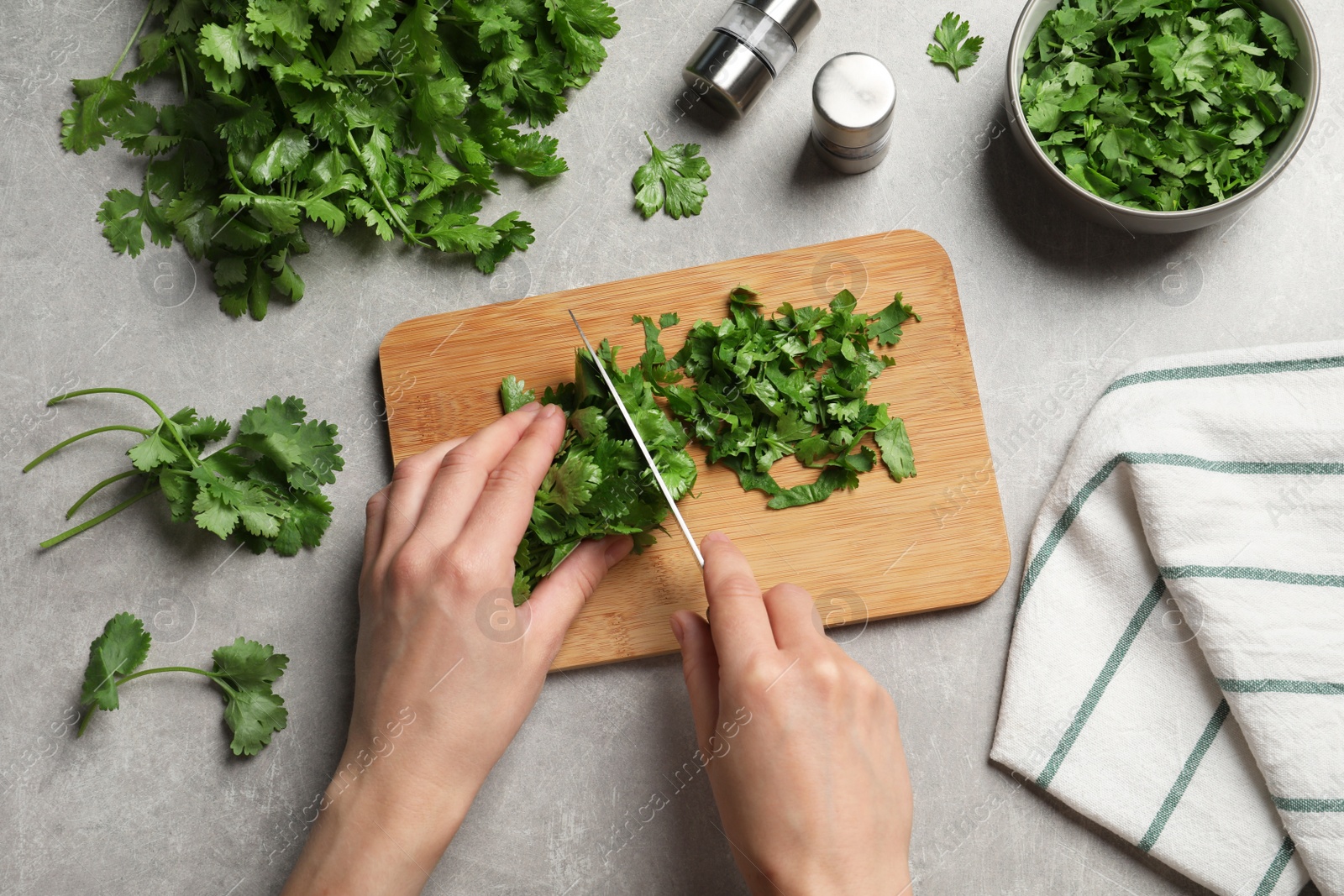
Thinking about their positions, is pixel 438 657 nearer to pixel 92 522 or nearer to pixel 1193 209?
pixel 92 522

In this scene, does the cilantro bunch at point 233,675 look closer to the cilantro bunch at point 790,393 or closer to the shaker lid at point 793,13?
the cilantro bunch at point 790,393

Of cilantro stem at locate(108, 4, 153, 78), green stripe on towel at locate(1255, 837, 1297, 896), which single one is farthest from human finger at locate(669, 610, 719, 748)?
cilantro stem at locate(108, 4, 153, 78)

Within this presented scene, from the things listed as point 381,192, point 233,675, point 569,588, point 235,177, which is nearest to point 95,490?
point 233,675

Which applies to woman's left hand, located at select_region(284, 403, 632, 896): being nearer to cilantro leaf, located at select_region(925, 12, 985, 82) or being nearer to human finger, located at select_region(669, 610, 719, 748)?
human finger, located at select_region(669, 610, 719, 748)

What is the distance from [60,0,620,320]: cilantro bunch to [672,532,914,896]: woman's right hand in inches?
37.8

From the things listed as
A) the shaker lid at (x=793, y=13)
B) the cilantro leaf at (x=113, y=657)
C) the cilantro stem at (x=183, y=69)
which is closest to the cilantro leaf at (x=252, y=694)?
the cilantro leaf at (x=113, y=657)

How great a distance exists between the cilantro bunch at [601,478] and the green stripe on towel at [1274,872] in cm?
136

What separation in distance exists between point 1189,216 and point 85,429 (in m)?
2.35

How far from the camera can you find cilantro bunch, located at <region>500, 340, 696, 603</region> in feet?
5.14

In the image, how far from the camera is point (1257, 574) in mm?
1657

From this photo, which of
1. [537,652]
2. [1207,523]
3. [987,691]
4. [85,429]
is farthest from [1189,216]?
[85,429]

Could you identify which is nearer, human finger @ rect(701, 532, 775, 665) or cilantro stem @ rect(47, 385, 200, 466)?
human finger @ rect(701, 532, 775, 665)

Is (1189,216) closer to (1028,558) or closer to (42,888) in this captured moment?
(1028,558)

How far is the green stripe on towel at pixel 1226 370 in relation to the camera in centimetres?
169
